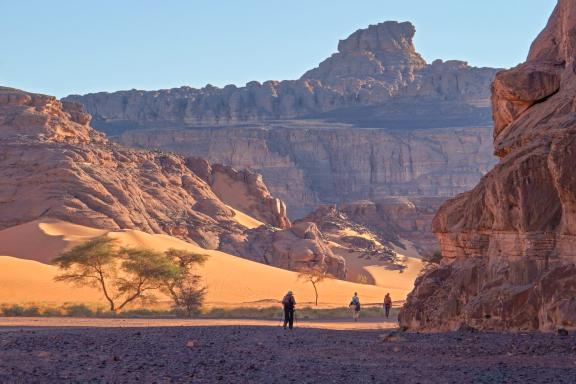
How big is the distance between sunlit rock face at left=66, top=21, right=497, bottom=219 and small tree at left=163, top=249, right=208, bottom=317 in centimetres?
8188

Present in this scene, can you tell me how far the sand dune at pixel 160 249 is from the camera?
4528 centimetres

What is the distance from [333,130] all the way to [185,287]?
108 m

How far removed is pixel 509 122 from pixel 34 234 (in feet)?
114

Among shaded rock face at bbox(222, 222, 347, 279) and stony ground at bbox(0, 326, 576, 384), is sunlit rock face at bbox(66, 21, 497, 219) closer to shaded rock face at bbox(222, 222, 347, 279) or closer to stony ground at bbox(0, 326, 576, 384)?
shaded rock face at bbox(222, 222, 347, 279)

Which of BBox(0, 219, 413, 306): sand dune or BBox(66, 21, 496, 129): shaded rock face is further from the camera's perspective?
BBox(66, 21, 496, 129): shaded rock face

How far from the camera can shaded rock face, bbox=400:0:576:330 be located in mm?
18797

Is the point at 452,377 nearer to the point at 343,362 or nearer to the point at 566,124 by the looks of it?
the point at 343,362

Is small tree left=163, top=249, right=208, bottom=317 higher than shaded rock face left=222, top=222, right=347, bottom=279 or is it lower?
lower

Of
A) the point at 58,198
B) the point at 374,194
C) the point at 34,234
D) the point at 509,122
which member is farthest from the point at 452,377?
the point at 374,194

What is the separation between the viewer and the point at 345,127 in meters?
152

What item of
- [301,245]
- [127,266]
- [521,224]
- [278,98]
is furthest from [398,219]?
[278,98]

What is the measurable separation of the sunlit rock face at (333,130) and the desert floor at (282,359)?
4274 inches

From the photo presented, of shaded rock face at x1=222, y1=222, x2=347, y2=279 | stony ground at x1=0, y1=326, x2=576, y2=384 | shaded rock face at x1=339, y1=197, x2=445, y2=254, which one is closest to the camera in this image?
stony ground at x1=0, y1=326, x2=576, y2=384

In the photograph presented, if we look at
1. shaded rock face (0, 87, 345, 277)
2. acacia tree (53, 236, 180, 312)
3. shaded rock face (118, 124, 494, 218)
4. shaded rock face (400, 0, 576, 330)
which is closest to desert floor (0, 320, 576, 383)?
shaded rock face (400, 0, 576, 330)
